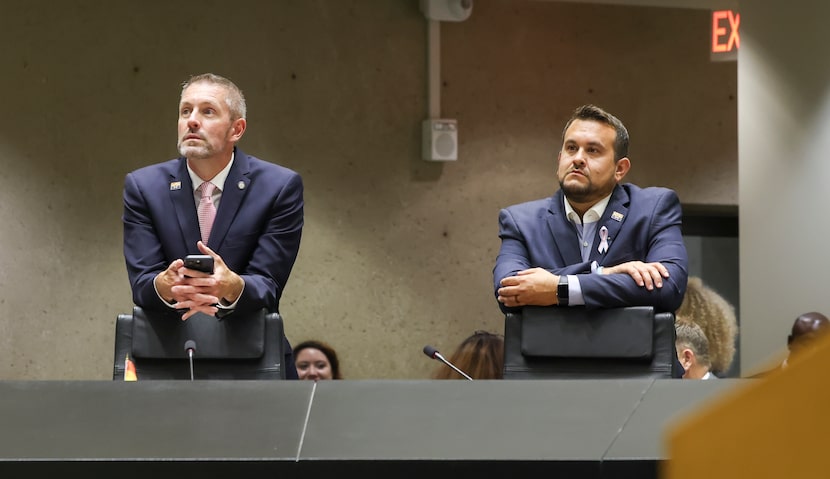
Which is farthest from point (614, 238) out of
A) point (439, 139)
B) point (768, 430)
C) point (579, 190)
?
point (439, 139)

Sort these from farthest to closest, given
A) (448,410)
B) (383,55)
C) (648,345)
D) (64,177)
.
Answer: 1. (383,55)
2. (64,177)
3. (648,345)
4. (448,410)

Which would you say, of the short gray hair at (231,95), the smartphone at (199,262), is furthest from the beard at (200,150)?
the smartphone at (199,262)

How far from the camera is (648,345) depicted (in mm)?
2785

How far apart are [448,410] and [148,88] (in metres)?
3.92

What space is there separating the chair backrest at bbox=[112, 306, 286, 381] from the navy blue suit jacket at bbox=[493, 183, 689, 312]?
612 millimetres

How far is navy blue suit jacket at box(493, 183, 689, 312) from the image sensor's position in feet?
9.62

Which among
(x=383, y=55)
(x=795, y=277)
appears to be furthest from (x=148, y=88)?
(x=795, y=277)

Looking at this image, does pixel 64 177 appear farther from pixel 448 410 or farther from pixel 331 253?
pixel 448 410

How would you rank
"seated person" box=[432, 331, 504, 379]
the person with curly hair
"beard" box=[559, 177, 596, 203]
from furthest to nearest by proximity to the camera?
1. the person with curly hair
2. "seated person" box=[432, 331, 504, 379]
3. "beard" box=[559, 177, 596, 203]

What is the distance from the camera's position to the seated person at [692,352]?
3.79m

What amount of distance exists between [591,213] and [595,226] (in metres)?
0.04

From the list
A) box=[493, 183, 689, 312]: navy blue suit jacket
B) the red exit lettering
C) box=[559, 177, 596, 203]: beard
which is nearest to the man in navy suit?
box=[493, 183, 689, 312]: navy blue suit jacket

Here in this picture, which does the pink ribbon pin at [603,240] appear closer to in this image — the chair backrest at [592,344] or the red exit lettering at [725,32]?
the chair backrest at [592,344]

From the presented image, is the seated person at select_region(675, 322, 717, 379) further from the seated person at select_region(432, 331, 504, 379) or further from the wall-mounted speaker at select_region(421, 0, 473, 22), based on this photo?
the wall-mounted speaker at select_region(421, 0, 473, 22)
